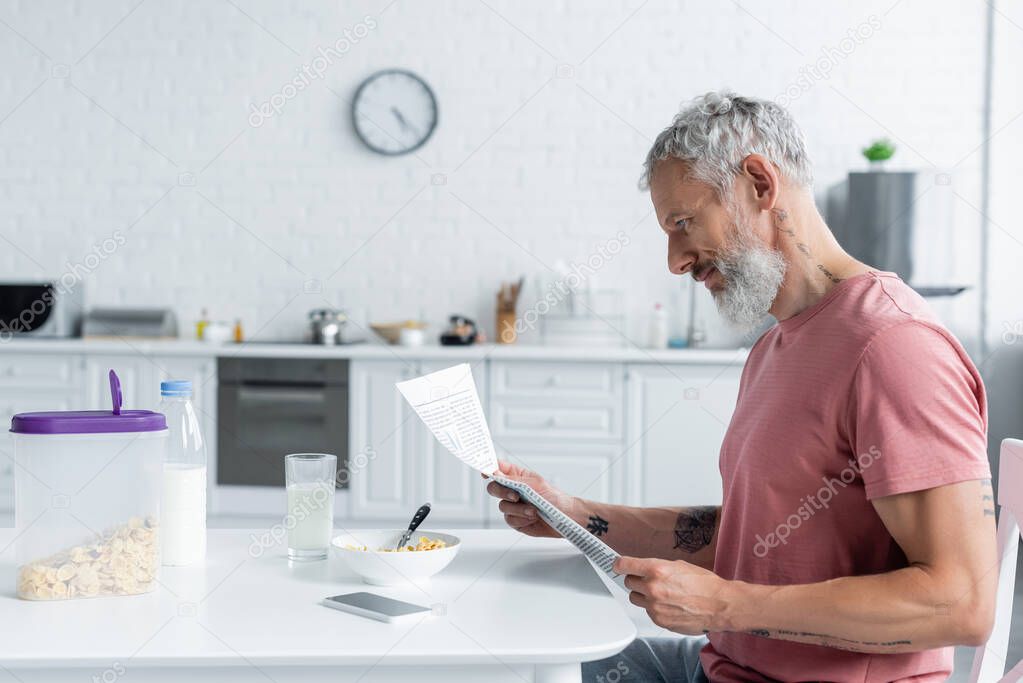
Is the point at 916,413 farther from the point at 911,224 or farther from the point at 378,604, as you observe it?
the point at 911,224

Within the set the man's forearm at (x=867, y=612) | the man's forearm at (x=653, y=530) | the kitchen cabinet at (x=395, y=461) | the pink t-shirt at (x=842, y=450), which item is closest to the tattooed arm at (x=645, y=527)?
the man's forearm at (x=653, y=530)

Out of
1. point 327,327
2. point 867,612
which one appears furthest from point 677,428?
point 867,612

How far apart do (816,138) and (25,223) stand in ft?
11.9

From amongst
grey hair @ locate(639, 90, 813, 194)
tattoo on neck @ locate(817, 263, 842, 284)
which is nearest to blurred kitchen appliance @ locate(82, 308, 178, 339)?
grey hair @ locate(639, 90, 813, 194)

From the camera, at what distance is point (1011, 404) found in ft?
13.9

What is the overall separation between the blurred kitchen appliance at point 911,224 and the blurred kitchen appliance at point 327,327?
7.19ft

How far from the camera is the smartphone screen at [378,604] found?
3.68 feet

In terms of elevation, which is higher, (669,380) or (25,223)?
(25,223)

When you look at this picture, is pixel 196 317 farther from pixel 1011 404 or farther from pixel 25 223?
pixel 1011 404

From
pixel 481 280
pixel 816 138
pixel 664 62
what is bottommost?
pixel 481 280

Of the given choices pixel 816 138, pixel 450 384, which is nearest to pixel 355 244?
A: pixel 816 138

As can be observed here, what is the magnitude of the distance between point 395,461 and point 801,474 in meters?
2.79

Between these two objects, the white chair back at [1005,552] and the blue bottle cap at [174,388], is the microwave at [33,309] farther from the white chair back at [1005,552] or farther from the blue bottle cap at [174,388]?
the white chair back at [1005,552]

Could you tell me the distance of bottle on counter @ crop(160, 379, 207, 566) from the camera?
1345 mm
